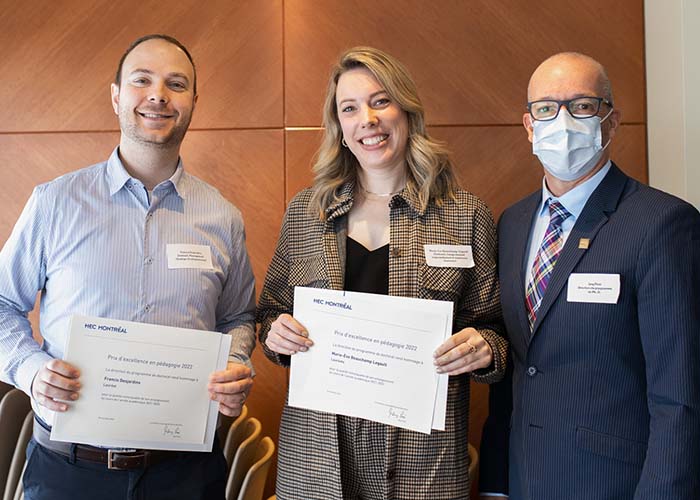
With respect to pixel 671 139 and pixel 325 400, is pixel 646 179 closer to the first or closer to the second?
pixel 671 139

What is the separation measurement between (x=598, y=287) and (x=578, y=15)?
209 cm

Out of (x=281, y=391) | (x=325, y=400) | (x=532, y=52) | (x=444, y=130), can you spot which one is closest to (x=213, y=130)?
(x=444, y=130)

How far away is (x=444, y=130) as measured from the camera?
3.45m

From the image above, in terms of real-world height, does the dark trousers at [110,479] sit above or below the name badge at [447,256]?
below

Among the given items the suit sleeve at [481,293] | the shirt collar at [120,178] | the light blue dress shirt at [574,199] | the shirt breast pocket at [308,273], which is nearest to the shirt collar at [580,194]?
the light blue dress shirt at [574,199]

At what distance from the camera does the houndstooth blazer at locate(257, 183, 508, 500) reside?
6.88 ft

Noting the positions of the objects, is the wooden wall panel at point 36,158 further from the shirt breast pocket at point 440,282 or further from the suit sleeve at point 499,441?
the suit sleeve at point 499,441

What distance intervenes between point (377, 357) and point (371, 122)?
796 mm

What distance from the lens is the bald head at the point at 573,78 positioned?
2.00 meters

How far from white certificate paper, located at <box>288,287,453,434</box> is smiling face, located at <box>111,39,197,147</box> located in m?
0.76

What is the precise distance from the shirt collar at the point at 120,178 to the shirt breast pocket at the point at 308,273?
18.4 inches

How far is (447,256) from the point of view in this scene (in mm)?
2178

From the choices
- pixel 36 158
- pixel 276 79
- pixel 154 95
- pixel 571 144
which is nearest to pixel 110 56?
pixel 36 158
